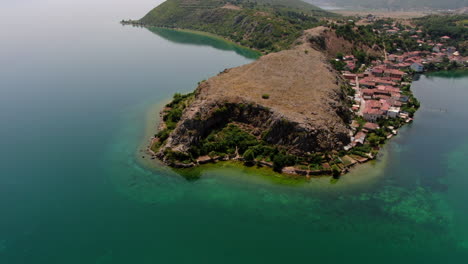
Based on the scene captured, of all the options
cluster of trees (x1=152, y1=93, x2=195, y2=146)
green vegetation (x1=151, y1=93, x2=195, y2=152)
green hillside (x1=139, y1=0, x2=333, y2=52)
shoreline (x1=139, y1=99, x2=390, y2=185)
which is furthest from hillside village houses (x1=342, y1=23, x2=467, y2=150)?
green hillside (x1=139, y1=0, x2=333, y2=52)

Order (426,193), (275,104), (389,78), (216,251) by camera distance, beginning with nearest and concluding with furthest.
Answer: (216,251), (426,193), (275,104), (389,78)

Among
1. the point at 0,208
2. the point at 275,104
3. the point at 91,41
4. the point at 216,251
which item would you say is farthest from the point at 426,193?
the point at 91,41

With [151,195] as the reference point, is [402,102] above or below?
above

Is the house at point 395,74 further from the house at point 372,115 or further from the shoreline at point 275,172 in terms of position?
the shoreline at point 275,172

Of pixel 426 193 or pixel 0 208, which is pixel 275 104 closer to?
pixel 426 193

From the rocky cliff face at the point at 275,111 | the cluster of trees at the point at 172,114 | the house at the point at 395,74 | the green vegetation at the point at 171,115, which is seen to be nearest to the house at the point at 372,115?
the rocky cliff face at the point at 275,111

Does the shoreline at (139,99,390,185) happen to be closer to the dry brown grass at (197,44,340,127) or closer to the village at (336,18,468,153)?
the village at (336,18,468,153)

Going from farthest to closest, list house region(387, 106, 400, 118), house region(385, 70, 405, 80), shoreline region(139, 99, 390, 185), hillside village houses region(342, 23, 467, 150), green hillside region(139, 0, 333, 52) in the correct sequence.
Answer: green hillside region(139, 0, 333, 52) < house region(385, 70, 405, 80) < house region(387, 106, 400, 118) < hillside village houses region(342, 23, 467, 150) < shoreline region(139, 99, 390, 185)
